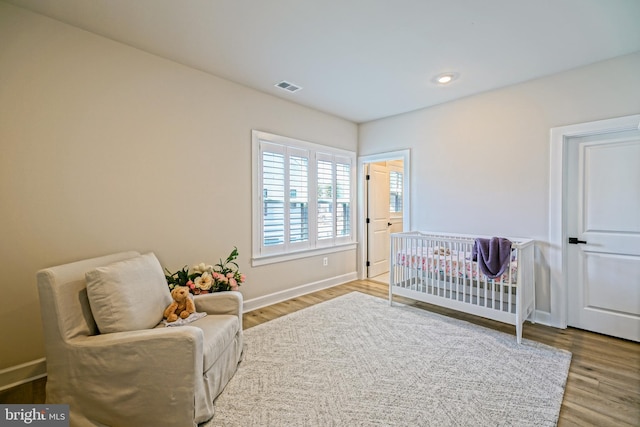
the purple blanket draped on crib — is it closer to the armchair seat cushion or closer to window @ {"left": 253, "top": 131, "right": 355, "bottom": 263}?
window @ {"left": 253, "top": 131, "right": 355, "bottom": 263}

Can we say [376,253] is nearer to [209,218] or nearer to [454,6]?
[209,218]

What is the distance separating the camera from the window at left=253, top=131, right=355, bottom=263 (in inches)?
135

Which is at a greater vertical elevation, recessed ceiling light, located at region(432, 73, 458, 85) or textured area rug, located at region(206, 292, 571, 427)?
recessed ceiling light, located at region(432, 73, 458, 85)

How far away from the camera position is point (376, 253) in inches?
194

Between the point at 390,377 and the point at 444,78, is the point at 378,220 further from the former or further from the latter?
the point at 390,377

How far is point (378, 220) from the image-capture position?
4930mm

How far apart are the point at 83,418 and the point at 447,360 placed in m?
2.39

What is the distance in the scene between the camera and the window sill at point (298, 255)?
342 centimetres

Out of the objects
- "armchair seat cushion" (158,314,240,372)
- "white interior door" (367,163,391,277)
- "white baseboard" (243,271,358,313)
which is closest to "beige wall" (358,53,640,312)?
"white interior door" (367,163,391,277)

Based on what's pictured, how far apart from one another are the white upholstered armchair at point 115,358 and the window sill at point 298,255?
173 cm

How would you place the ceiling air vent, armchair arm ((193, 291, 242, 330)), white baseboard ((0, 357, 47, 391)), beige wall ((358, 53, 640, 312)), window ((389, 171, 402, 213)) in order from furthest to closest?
window ((389, 171, 402, 213)) → the ceiling air vent → beige wall ((358, 53, 640, 312)) → armchair arm ((193, 291, 242, 330)) → white baseboard ((0, 357, 47, 391))

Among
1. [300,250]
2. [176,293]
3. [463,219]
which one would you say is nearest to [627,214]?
[463,219]

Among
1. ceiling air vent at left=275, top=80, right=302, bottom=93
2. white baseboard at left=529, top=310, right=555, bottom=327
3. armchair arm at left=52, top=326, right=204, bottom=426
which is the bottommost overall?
white baseboard at left=529, top=310, right=555, bottom=327

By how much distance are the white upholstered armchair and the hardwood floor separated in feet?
2.10
